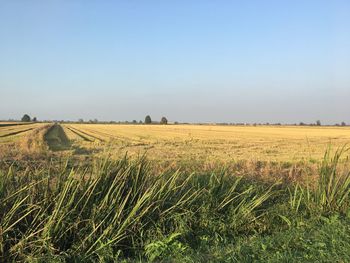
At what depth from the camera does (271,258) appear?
5.39 m

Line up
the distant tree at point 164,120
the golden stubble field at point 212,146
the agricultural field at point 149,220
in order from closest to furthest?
the agricultural field at point 149,220 < the golden stubble field at point 212,146 < the distant tree at point 164,120

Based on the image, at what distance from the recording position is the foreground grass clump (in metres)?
5.72

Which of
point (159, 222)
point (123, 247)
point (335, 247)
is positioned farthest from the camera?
point (159, 222)

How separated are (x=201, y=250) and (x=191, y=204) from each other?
1.46 metres

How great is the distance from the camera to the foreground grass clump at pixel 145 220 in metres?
5.72

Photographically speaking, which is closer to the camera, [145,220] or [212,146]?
[145,220]

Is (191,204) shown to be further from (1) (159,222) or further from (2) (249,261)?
(2) (249,261)

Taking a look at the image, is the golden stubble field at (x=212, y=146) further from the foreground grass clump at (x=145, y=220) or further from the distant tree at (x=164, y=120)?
→ the distant tree at (x=164, y=120)

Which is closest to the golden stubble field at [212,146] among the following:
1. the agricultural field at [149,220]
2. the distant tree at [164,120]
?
the agricultural field at [149,220]

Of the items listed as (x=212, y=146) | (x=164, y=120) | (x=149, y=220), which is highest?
(x=164, y=120)

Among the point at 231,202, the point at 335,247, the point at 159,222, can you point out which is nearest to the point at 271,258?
the point at 335,247

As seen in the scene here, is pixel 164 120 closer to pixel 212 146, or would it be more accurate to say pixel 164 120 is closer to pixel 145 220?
pixel 212 146

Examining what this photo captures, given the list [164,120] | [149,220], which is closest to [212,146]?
[149,220]

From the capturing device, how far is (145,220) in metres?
6.73
